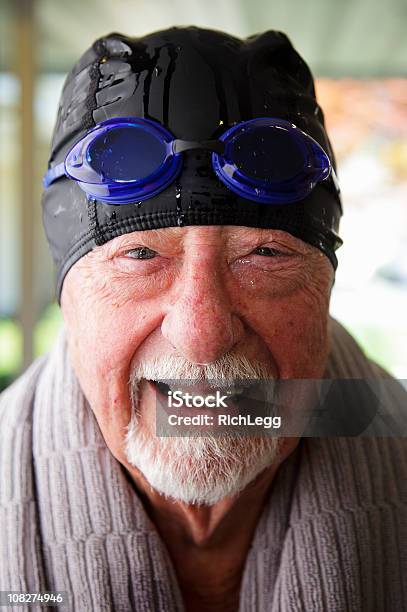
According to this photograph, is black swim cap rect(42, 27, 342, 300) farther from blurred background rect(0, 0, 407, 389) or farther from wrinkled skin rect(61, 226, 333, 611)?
blurred background rect(0, 0, 407, 389)

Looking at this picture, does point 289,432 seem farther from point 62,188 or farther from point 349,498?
point 62,188

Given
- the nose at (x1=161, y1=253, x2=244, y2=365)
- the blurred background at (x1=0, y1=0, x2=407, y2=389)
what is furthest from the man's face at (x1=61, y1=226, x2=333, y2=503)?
the blurred background at (x1=0, y1=0, x2=407, y2=389)

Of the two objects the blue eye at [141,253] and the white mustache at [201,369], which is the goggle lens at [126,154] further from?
the white mustache at [201,369]

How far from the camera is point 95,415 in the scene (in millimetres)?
635

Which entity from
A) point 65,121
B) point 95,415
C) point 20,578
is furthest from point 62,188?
point 20,578

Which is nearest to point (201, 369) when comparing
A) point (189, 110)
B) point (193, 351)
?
point (193, 351)

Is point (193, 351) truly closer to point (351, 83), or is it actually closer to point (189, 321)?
point (189, 321)

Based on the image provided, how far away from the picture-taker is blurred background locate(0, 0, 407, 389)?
28.7 inches

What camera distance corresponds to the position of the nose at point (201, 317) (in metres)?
0.52

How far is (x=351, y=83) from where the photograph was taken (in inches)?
30.2

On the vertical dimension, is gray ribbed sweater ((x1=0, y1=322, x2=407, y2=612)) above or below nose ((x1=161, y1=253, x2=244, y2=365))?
below

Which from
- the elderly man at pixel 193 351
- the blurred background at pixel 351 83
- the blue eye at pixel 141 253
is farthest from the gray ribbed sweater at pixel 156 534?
the blue eye at pixel 141 253

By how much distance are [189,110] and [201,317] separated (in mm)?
201

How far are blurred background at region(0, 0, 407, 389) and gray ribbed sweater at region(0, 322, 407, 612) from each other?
4.0 inches
